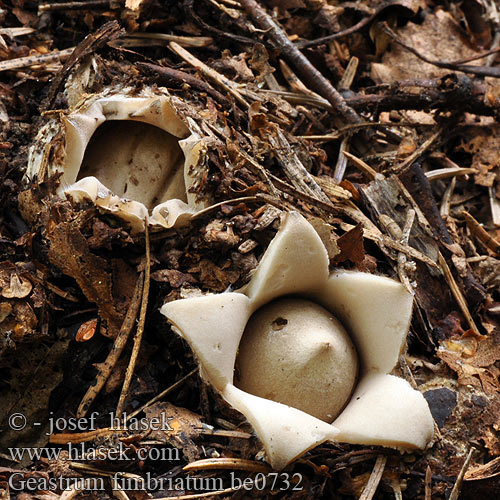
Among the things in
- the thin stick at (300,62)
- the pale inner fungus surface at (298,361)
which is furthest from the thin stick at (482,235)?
the pale inner fungus surface at (298,361)

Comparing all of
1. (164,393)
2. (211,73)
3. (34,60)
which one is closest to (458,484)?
(164,393)

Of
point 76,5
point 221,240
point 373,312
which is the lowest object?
point 373,312

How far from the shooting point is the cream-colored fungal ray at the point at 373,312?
1.98m

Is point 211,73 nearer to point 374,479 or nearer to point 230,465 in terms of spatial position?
point 230,465

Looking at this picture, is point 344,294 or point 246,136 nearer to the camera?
point 344,294

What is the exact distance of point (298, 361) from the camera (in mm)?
1882

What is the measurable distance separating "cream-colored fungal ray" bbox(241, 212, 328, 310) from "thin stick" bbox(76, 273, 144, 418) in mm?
420

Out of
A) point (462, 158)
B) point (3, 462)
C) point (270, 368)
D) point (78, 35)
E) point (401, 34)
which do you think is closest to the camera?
point (270, 368)

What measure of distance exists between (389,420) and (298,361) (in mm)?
318

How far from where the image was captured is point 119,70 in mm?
2400

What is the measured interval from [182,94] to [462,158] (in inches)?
58.0

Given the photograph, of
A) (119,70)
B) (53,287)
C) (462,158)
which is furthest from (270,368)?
(462,158)

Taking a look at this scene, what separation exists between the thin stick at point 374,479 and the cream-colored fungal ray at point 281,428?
297 millimetres

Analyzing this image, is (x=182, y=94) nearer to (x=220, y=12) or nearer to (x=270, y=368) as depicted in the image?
(x=220, y=12)
